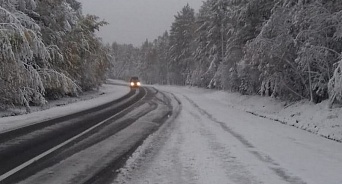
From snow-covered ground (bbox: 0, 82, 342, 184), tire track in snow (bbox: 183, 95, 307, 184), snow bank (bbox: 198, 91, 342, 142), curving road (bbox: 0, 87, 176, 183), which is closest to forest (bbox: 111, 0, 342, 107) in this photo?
snow bank (bbox: 198, 91, 342, 142)

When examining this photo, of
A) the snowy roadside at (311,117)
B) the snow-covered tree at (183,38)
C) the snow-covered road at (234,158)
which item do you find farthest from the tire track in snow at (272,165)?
the snow-covered tree at (183,38)

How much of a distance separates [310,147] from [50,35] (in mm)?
19270

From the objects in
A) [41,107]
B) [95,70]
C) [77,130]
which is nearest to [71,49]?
[41,107]

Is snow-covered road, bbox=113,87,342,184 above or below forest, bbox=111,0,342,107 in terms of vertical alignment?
below

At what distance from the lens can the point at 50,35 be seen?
25.1m

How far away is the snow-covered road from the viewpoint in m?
6.73

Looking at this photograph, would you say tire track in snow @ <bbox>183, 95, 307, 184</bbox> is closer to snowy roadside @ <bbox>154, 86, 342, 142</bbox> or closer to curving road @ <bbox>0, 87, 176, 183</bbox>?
curving road @ <bbox>0, 87, 176, 183</bbox>

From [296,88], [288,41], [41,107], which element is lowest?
[41,107]

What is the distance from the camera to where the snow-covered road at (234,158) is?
6.73m

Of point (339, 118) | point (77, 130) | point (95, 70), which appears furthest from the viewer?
point (95, 70)

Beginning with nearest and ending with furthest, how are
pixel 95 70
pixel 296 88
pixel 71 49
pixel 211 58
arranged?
pixel 296 88 < pixel 71 49 < pixel 95 70 < pixel 211 58

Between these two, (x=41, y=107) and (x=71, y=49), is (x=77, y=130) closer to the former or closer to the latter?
(x=41, y=107)

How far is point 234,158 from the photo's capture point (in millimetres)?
8383

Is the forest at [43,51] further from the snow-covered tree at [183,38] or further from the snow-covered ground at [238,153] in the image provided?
the snow-covered tree at [183,38]
